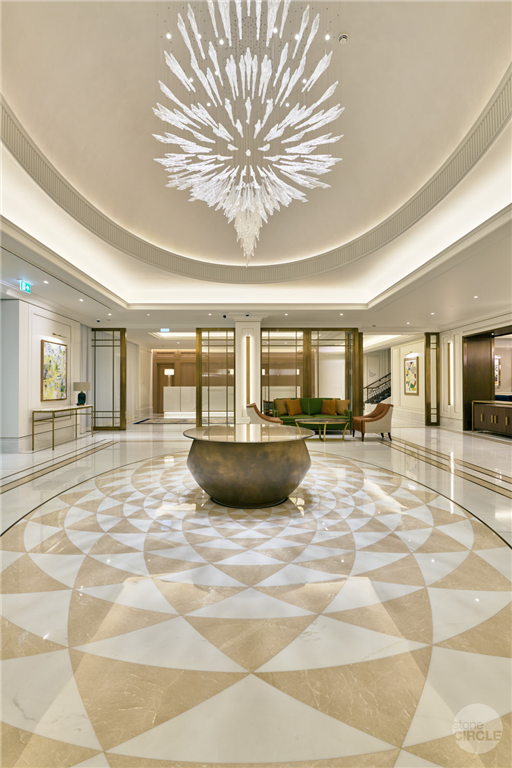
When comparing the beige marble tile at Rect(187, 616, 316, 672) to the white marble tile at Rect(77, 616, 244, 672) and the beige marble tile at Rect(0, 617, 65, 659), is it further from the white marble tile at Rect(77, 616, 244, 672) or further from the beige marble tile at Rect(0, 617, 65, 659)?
the beige marble tile at Rect(0, 617, 65, 659)

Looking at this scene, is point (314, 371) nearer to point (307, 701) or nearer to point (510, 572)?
point (510, 572)

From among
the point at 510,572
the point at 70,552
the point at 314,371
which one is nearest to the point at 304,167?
the point at 510,572

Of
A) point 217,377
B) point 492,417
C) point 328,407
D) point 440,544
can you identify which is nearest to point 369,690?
point 440,544

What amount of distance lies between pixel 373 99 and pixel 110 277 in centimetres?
687

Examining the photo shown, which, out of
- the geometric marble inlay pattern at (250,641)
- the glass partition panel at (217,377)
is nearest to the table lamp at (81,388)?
the glass partition panel at (217,377)

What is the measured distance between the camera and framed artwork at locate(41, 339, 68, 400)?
8922mm

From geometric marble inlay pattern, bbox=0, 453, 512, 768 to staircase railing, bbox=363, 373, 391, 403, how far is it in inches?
656

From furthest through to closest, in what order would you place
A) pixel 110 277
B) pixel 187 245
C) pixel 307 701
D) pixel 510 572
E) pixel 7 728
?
1. pixel 110 277
2. pixel 187 245
3. pixel 510 572
4. pixel 307 701
5. pixel 7 728

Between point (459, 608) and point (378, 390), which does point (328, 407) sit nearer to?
point (459, 608)

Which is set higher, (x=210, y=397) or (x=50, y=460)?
(x=210, y=397)

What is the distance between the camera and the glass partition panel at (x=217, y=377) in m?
11.7

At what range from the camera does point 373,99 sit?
375 centimetres

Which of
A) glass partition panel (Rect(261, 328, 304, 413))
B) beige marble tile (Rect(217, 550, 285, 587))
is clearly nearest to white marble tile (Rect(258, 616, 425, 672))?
beige marble tile (Rect(217, 550, 285, 587))

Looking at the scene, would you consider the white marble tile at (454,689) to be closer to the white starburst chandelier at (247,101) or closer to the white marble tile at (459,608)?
the white marble tile at (459,608)
